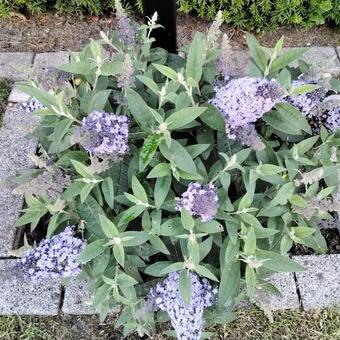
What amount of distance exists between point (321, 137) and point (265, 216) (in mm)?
372

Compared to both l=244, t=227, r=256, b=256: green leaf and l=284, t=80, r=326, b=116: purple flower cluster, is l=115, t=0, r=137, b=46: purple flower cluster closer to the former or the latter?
l=284, t=80, r=326, b=116: purple flower cluster

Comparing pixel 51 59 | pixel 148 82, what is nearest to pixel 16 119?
pixel 51 59

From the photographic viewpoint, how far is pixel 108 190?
1878mm

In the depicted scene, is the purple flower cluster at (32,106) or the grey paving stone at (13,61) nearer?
the purple flower cluster at (32,106)

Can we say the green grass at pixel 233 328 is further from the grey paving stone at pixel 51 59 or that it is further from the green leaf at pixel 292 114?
the grey paving stone at pixel 51 59

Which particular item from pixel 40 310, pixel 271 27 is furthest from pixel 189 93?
pixel 271 27

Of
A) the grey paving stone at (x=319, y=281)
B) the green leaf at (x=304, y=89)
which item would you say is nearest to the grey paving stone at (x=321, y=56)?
the grey paving stone at (x=319, y=281)

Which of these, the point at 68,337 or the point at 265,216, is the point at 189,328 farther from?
the point at 68,337

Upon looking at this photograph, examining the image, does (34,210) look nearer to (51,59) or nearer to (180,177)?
(180,177)

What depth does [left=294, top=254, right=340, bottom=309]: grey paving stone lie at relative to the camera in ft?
7.75

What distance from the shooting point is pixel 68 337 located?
2.34 meters

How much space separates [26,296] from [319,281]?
4.18 ft

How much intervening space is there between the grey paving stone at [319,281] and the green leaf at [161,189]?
0.87 metres

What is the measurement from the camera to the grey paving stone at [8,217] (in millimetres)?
2496
